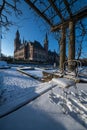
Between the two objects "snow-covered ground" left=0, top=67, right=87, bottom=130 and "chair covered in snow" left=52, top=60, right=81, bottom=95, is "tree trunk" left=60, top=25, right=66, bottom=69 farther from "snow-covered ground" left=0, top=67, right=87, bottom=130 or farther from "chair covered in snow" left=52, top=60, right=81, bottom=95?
"snow-covered ground" left=0, top=67, right=87, bottom=130

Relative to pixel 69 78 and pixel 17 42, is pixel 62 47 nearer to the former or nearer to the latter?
pixel 69 78

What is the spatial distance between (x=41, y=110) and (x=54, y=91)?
95cm

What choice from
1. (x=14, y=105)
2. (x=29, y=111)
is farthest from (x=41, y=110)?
(x=14, y=105)

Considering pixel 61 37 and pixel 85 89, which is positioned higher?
pixel 61 37

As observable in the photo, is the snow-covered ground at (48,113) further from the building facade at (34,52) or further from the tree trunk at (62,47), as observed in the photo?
the building facade at (34,52)

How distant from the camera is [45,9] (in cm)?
561

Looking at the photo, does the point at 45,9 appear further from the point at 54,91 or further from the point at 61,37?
the point at 54,91

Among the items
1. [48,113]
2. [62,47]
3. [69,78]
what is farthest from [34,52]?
[48,113]

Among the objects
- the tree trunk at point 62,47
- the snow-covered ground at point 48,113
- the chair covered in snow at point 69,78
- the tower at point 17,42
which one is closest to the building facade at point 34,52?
the tower at point 17,42

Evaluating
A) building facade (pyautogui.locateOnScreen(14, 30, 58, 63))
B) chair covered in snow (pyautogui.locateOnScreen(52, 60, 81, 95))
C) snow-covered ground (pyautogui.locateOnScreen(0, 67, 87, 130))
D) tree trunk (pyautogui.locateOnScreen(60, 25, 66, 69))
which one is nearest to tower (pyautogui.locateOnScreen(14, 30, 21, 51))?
building facade (pyautogui.locateOnScreen(14, 30, 58, 63))

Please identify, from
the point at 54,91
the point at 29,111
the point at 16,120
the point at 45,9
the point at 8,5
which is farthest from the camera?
the point at 45,9

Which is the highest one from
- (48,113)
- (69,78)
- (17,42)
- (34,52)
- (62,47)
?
(17,42)

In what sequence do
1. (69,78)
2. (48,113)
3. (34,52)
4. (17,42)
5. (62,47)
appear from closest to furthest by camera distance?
(48,113), (69,78), (62,47), (34,52), (17,42)

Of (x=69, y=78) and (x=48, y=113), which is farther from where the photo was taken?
(x=69, y=78)
